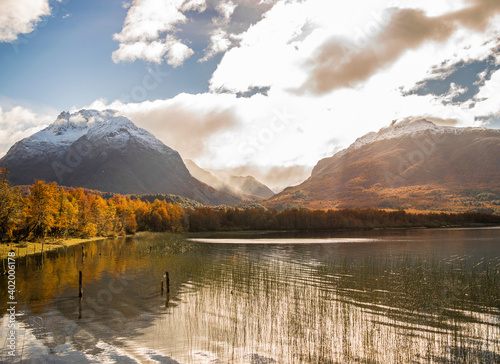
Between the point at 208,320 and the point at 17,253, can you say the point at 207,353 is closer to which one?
the point at 208,320

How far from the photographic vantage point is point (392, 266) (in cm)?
4612

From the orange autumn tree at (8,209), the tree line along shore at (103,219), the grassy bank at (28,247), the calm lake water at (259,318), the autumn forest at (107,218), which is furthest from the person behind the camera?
the autumn forest at (107,218)

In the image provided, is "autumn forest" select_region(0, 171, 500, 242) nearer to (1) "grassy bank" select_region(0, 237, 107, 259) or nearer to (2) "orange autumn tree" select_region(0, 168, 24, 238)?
(2) "orange autumn tree" select_region(0, 168, 24, 238)

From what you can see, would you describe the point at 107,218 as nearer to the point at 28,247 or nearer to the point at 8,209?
the point at 28,247

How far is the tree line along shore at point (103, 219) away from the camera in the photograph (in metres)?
70.8

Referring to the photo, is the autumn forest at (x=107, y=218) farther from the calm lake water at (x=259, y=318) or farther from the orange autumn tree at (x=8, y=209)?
the calm lake water at (x=259, y=318)

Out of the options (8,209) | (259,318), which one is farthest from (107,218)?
(259,318)

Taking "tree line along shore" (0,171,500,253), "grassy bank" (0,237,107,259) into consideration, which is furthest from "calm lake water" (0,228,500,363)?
"tree line along shore" (0,171,500,253)

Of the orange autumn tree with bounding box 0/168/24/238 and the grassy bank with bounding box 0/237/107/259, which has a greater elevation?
the orange autumn tree with bounding box 0/168/24/238

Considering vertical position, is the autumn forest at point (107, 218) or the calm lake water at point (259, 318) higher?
the autumn forest at point (107, 218)

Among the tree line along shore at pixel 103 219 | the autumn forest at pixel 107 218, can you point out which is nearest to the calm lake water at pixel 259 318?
the tree line along shore at pixel 103 219

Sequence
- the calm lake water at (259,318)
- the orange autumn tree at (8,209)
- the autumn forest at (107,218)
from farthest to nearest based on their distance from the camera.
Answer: the autumn forest at (107,218) < the orange autumn tree at (8,209) < the calm lake water at (259,318)

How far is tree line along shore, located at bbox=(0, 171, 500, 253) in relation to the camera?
70.8m

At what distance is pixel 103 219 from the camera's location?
4934 inches
